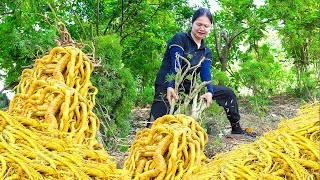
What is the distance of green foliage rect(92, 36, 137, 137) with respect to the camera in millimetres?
3895

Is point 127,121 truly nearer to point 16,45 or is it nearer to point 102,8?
point 16,45

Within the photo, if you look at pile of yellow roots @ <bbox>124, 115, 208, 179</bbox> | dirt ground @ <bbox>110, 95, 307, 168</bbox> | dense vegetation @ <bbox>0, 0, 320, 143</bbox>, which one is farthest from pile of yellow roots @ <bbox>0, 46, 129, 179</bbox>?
dense vegetation @ <bbox>0, 0, 320, 143</bbox>

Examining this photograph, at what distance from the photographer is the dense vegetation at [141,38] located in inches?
161

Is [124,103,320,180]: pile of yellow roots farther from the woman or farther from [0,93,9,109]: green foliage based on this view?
[0,93,9,109]: green foliage

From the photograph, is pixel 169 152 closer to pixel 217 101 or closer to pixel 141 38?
pixel 217 101

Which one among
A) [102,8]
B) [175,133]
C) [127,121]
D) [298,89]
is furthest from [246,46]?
[175,133]

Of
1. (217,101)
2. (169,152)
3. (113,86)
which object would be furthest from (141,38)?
(169,152)

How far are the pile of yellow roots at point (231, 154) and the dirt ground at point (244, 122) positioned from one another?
3.00 ft

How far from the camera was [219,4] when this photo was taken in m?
7.66

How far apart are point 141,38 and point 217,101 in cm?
218

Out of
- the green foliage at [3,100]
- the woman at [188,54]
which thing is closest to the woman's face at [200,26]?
the woman at [188,54]

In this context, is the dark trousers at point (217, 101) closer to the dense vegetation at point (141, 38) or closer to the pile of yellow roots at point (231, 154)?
the dense vegetation at point (141, 38)

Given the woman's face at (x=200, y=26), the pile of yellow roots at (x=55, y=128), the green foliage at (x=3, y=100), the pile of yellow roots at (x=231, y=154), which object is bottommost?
the green foliage at (x=3, y=100)

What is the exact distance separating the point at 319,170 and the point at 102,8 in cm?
505
